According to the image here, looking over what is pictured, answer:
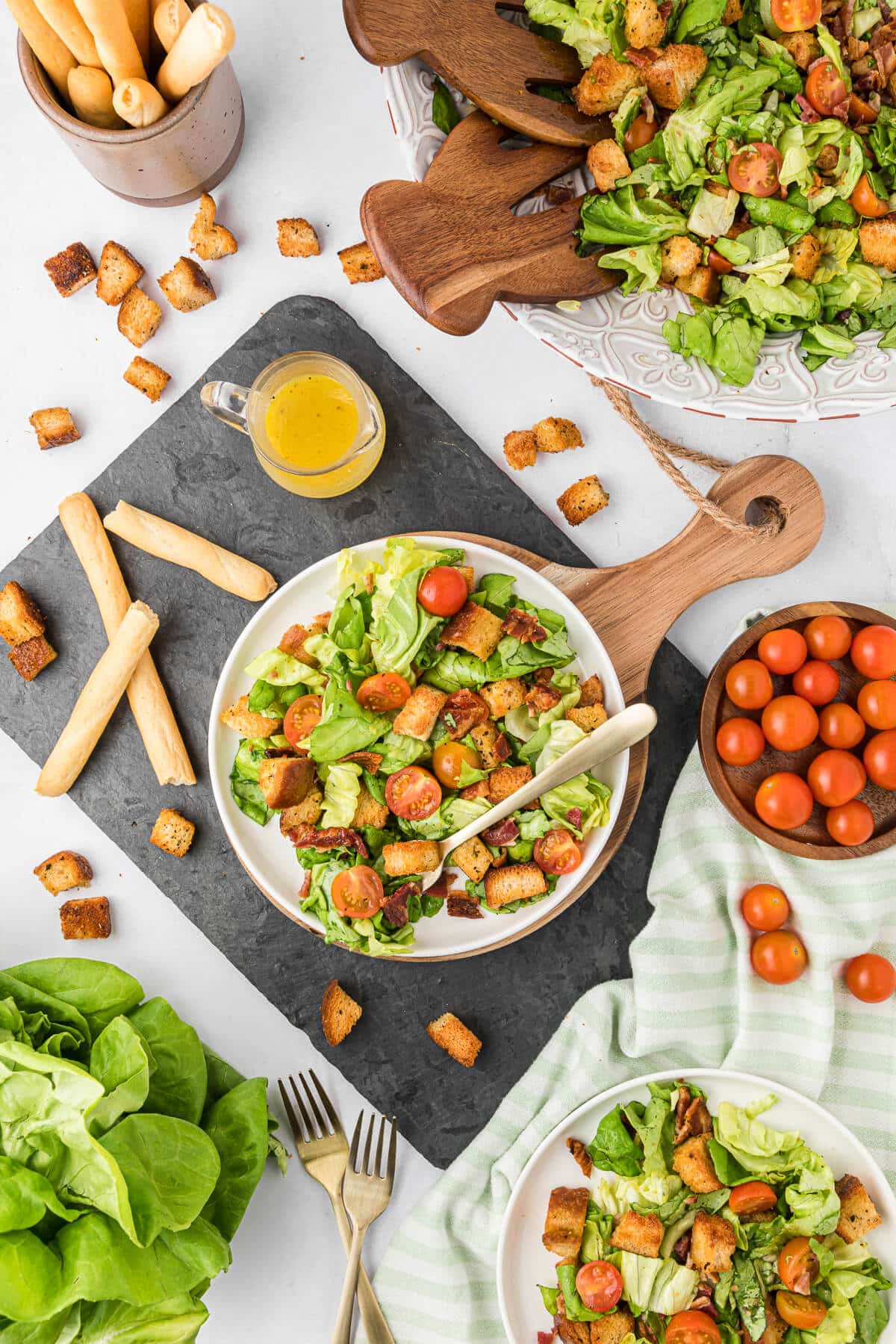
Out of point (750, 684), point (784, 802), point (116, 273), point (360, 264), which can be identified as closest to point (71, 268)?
point (116, 273)

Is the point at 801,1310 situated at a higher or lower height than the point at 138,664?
lower

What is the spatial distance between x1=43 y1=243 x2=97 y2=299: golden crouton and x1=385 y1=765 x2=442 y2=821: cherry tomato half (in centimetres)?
169

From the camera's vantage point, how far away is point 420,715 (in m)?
2.47

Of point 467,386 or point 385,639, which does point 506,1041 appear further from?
point 467,386

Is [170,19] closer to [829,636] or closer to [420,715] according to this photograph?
[420,715]

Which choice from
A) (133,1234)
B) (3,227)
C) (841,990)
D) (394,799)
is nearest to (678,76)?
(394,799)

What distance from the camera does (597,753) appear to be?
243 cm

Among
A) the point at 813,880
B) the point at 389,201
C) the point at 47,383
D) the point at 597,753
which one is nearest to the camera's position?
the point at 389,201

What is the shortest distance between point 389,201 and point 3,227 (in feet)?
4.92

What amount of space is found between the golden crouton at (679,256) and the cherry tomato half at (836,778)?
127cm

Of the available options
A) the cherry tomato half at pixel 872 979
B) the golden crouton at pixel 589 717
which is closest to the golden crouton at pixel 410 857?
the golden crouton at pixel 589 717

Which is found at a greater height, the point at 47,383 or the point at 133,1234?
the point at 47,383

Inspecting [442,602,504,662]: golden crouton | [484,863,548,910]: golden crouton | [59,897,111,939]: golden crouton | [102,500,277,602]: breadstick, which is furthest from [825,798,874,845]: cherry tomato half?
[59,897,111,939]: golden crouton

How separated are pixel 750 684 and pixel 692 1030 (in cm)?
96
